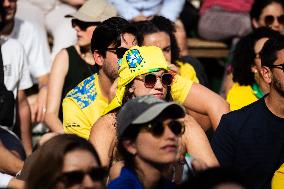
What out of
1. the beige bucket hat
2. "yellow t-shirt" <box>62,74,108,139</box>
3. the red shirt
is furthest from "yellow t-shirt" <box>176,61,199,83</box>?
the red shirt

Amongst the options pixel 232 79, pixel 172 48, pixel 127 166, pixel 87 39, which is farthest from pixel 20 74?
pixel 127 166

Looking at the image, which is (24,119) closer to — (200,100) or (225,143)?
(200,100)

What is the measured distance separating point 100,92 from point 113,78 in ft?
0.53

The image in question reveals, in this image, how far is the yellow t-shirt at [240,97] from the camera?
6.82m

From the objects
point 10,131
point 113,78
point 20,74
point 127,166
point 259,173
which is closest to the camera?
point 127,166

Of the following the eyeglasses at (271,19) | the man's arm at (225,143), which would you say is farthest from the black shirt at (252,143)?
the eyeglasses at (271,19)

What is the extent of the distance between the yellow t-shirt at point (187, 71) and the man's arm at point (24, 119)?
4.38 feet

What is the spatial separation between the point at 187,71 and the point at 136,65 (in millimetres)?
1771

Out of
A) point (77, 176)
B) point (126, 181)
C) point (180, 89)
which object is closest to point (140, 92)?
point (180, 89)

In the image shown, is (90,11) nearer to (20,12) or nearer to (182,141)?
(20,12)

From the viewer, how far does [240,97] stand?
6930 millimetres

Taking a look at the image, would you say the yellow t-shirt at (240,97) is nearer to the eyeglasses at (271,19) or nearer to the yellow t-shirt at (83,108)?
the yellow t-shirt at (83,108)

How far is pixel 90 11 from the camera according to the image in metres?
7.16

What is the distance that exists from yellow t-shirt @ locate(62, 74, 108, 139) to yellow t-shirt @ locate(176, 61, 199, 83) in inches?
42.7
